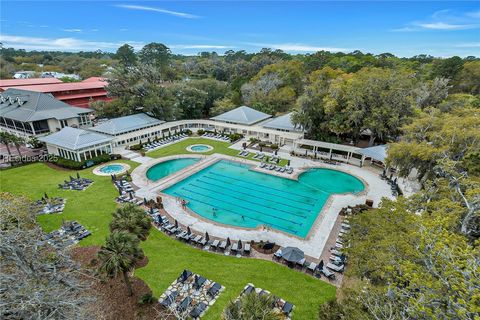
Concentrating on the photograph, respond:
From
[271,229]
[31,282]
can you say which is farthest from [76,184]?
[271,229]

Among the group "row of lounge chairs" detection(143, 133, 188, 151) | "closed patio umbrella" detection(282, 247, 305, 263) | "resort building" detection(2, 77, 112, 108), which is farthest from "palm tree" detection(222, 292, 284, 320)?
"resort building" detection(2, 77, 112, 108)

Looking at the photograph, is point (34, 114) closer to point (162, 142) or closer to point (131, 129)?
point (131, 129)

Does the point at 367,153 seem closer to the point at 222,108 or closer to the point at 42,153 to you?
the point at 222,108

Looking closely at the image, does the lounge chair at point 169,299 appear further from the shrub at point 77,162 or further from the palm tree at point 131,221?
the shrub at point 77,162

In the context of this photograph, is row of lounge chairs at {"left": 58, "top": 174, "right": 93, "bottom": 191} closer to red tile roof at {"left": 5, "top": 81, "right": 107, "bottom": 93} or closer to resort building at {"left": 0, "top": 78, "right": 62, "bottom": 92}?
red tile roof at {"left": 5, "top": 81, "right": 107, "bottom": 93}

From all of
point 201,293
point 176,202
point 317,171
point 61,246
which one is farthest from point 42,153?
point 317,171

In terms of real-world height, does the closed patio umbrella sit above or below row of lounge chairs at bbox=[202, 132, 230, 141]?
below
